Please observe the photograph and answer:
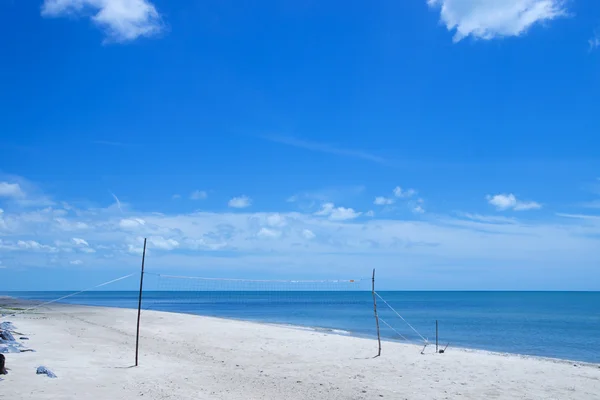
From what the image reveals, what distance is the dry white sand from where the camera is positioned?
1041cm

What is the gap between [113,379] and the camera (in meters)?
11.1

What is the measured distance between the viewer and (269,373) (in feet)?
42.3

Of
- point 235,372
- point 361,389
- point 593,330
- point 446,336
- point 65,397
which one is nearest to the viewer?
point 65,397

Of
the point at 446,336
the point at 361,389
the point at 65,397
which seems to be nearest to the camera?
the point at 65,397

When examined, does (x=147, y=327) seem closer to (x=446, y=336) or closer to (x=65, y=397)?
(x=65, y=397)

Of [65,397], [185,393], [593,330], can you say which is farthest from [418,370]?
[593,330]

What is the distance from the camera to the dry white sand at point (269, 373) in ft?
34.1

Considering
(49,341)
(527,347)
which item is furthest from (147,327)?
(527,347)

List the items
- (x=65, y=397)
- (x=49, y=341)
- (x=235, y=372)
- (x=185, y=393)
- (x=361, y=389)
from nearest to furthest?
(x=65, y=397)
(x=185, y=393)
(x=361, y=389)
(x=235, y=372)
(x=49, y=341)

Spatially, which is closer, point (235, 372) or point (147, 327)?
point (235, 372)

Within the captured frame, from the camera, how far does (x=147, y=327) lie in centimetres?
2378

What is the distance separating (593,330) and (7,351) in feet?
119

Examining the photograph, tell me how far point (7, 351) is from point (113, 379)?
434 cm

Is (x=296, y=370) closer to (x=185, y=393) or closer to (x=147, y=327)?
(x=185, y=393)
